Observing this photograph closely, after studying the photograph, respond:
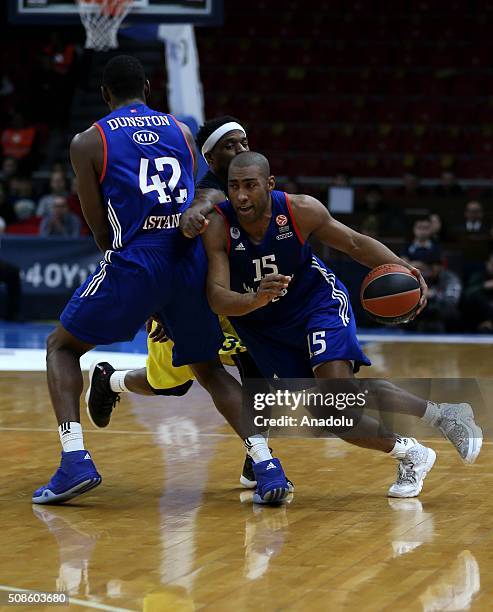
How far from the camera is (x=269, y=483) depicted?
4879 mm

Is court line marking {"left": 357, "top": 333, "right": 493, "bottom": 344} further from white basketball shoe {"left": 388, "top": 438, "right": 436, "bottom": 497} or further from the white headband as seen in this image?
white basketball shoe {"left": 388, "top": 438, "right": 436, "bottom": 497}

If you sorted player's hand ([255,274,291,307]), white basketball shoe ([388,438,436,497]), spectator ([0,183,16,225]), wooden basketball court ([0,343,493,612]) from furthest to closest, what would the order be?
spectator ([0,183,16,225]) < white basketball shoe ([388,438,436,497]) < player's hand ([255,274,291,307]) < wooden basketball court ([0,343,493,612])

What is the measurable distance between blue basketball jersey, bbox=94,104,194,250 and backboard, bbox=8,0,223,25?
6.85 metres

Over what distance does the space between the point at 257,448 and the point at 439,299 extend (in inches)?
326

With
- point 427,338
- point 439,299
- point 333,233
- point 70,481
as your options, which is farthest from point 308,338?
point 439,299

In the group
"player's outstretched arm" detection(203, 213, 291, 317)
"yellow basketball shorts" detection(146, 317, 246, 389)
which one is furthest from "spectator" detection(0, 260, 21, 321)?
"player's outstretched arm" detection(203, 213, 291, 317)

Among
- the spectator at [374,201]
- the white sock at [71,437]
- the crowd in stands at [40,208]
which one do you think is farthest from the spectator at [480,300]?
the white sock at [71,437]

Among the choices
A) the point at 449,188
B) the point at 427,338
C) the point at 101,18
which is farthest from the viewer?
the point at 449,188

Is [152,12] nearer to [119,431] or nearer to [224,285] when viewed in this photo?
[119,431]

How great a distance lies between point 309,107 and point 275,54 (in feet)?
4.60

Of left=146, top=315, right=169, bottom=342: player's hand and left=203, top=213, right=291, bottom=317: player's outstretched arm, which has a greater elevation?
left=203, top=213, right=291, bottom=317: player's outstretched arm

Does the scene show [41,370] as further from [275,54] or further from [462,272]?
[275,54]

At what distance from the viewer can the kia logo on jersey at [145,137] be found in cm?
503

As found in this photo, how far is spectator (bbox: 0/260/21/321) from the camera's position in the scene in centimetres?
1331
